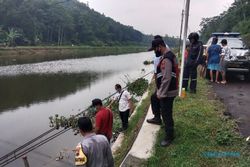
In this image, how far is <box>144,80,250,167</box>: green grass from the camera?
5.21 m

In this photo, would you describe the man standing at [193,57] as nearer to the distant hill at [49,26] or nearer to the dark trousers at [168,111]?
the dark trousers at [168,111]

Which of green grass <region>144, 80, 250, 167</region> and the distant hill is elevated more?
the distant hill

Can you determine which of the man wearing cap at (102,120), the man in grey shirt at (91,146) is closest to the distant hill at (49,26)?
the man wearing cap at (102,120)

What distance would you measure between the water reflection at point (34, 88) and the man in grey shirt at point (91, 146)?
49.6 ft

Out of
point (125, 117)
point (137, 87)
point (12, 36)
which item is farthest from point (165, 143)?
point (12, 36)

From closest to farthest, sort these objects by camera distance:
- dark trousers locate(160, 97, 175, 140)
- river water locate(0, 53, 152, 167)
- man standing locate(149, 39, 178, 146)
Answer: man standing locate(149, 39, 178, 146)
dark trousers locate(160, 97, 175, 140)
river water locate(0, 53, 152, 167)

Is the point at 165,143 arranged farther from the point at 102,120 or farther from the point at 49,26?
the point at 49,26

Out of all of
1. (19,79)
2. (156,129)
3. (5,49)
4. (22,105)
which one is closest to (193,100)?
(156,129)

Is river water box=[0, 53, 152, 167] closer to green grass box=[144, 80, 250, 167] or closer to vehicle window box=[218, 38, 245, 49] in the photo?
green grass box=[144, 80, 250, 167]

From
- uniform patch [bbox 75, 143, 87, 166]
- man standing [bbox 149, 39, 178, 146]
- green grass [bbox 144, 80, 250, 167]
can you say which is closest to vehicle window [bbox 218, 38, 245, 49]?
green grass [bbox 144, 80, 250, 167]

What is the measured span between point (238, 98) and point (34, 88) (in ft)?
63.2

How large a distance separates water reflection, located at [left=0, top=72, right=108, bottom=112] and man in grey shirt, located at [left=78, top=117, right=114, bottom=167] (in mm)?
15117

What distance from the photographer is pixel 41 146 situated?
38.1 feet

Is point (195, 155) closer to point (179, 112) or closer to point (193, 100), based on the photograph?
point (179, 112)
